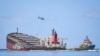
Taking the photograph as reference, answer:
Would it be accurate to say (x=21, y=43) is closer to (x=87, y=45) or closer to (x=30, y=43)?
(x=30, y=43)

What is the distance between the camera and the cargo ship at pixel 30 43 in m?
110

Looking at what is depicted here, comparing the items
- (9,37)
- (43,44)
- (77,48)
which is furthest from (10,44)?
(77,48)

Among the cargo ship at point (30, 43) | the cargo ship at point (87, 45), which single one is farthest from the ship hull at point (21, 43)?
the cargo ship at point (87, 45)

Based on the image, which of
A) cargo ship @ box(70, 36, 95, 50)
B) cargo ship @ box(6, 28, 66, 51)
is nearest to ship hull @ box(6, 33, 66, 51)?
cargo ship @ box(6, 28, 66, 51)

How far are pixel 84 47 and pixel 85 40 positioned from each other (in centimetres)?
477

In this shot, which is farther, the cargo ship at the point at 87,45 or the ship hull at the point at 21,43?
the cargo ship at the point at 87,45

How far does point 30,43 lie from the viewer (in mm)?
113250

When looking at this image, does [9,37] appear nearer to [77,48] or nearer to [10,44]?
[10,44]

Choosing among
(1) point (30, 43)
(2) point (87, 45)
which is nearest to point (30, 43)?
(1) point (30, 43)

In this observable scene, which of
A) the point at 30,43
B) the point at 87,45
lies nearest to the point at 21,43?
the point at 30,43

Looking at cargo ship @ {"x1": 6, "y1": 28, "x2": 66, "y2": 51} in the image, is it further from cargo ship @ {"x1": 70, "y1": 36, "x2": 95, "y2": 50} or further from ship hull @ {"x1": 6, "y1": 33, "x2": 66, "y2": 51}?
cargo ship @ {"x1": 70, "y1": 36, "x2": 95, "y2": 50}

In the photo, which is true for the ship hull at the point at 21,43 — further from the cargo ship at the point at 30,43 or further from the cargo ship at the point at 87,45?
the cargo ship at the point at 87,45

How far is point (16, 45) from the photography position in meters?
112

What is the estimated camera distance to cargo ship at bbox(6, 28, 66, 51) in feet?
359
